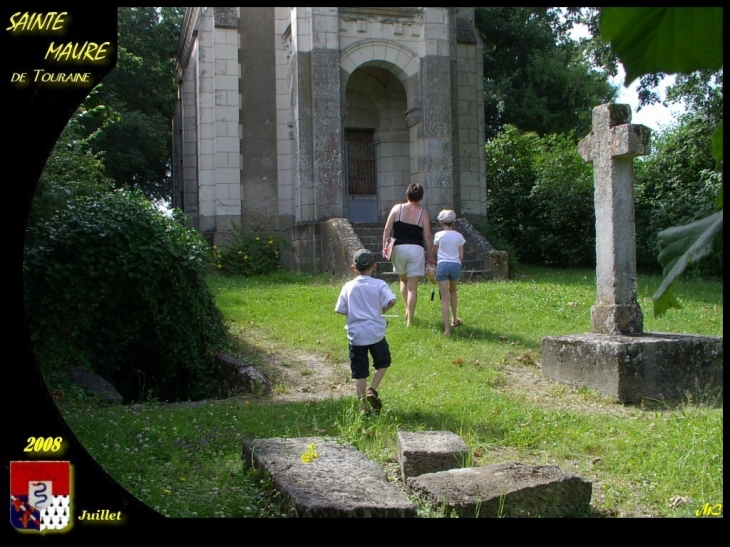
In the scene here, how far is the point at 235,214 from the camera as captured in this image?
17.4 metres

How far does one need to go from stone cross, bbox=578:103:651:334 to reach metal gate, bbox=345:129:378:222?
11.5 metres

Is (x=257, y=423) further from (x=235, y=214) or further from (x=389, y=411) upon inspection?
(x=235, y=214)

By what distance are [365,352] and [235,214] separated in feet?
38.6

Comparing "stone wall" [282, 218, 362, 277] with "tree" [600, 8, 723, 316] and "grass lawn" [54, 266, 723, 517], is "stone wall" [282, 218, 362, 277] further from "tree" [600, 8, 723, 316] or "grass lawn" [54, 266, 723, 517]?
"tree" [600, 8, 723, 316]

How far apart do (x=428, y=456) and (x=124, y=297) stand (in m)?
4.86

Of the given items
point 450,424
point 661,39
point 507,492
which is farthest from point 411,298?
point 661,39

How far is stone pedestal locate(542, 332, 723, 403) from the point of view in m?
6.98

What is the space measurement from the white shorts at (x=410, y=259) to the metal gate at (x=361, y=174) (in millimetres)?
9564

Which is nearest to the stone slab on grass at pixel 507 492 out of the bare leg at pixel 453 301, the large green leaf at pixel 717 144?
the large green leaf at pixel 717 144

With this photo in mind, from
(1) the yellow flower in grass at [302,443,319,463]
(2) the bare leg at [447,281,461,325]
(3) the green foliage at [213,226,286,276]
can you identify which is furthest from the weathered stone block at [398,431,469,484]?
(3) the green foliage at [213,226,286,276]

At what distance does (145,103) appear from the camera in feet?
85.9

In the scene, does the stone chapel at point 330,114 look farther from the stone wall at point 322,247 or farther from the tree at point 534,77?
the tree at point 534,77
